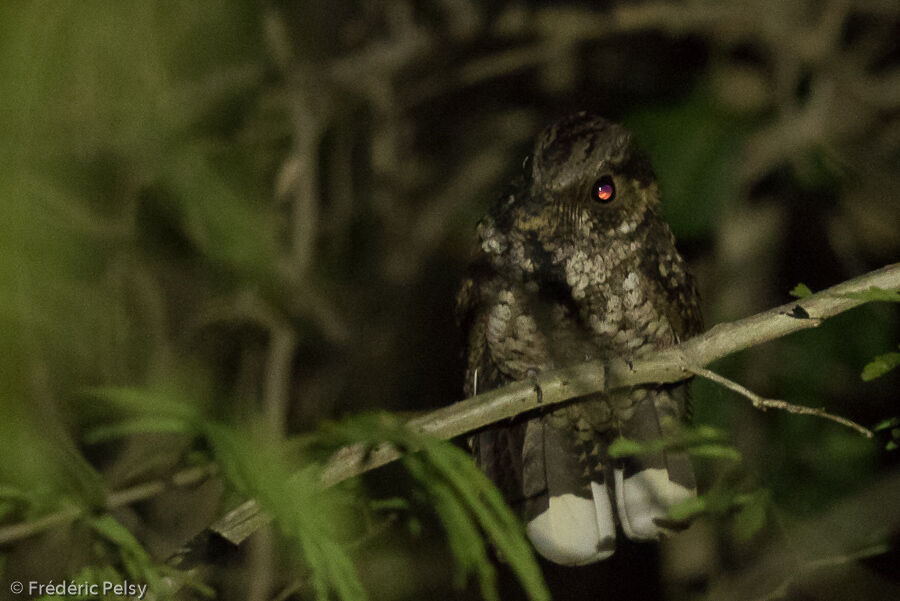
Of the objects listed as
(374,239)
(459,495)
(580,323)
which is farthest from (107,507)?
(374,239)

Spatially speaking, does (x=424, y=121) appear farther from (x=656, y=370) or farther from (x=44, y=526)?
(x=44, y=526)

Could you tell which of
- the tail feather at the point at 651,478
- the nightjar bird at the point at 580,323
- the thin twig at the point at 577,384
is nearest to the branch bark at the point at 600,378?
the thin twig at the point at 577,384

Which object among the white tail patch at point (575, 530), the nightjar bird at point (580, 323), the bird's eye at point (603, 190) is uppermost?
the bird's eye at point (603, 190)

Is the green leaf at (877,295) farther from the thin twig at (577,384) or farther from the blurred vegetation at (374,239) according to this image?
the blurred vegetation at (374,239)

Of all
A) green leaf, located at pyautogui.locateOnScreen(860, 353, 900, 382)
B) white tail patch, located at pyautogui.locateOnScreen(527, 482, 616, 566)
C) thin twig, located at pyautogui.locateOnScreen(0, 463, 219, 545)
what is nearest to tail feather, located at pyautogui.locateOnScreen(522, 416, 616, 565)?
white tail patch, located at pyautogui.locateOnScreen(527, 482, 616, 566)

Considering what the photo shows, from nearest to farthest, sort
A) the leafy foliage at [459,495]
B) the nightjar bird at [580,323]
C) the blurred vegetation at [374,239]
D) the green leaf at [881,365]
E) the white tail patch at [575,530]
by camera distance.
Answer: the leafy foliage at [459,495] < the green leaf at [881,365] < the blurred vegetation at [374,239] < the nightjar bird at [580,323] < the white tail patch at [575,530]

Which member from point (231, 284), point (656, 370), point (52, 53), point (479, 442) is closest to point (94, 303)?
point (231, 284)

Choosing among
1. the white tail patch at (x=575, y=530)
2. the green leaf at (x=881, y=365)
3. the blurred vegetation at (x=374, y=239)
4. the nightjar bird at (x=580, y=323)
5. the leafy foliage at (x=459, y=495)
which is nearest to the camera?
the leafy foliage at (x=459, y=495)
